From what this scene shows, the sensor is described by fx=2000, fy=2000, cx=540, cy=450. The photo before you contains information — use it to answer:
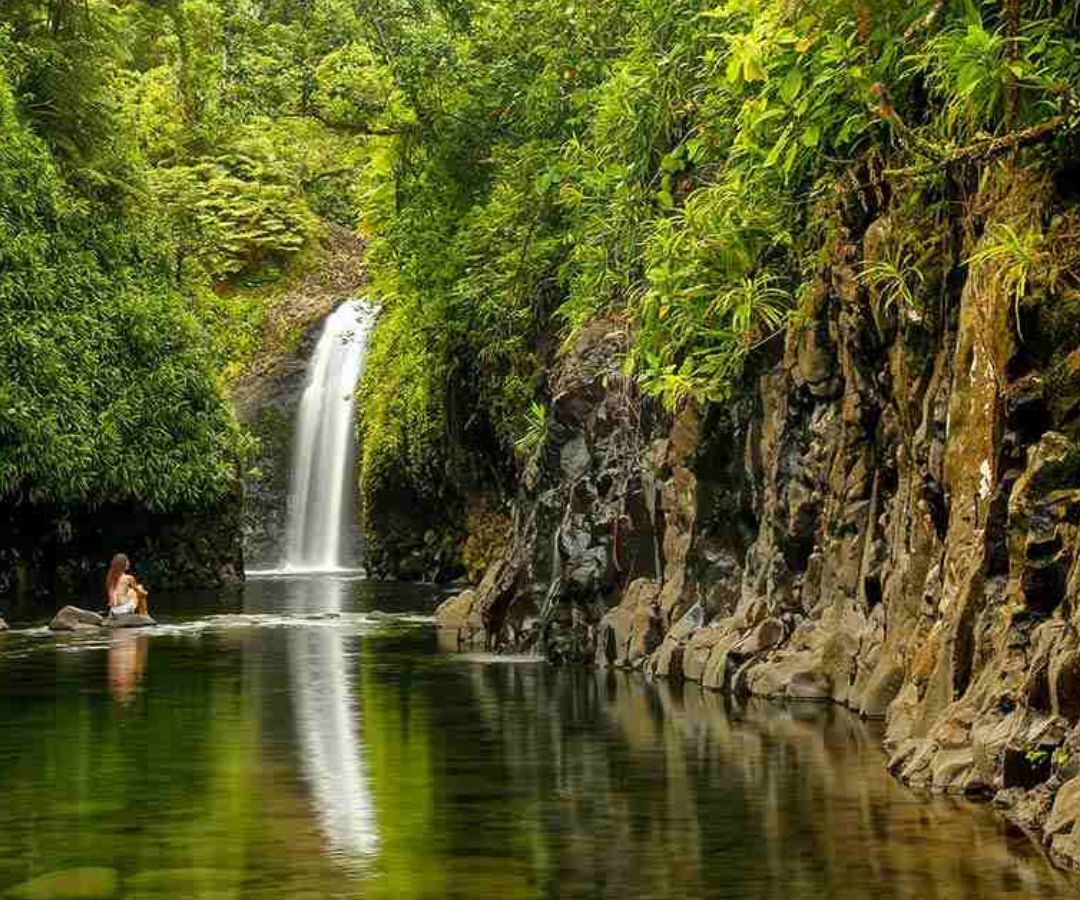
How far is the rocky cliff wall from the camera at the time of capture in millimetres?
10109

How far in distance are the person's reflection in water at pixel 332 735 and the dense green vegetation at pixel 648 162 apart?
3.64m

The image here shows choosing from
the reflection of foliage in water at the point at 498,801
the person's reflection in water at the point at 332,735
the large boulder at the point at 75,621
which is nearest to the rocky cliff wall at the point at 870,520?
the reflection of foliage in water at the point at 498,801

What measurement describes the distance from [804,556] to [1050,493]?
6344 millimetres

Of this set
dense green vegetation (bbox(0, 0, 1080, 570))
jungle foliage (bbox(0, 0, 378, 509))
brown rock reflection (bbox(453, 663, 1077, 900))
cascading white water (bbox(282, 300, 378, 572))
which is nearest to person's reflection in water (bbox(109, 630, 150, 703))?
brown rock reflection (bbox(453, 663, 1077, 900))

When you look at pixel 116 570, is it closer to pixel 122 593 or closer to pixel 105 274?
pixel 122 593

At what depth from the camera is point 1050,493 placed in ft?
33.1

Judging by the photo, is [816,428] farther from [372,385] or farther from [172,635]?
[372,385]

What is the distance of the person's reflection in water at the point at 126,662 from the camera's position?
17.8 metres

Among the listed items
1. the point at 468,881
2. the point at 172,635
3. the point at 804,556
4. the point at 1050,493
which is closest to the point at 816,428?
the point at 804,556

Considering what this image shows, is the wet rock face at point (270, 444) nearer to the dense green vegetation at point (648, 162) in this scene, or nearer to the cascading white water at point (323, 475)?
the cascading white water at point (323, 475)

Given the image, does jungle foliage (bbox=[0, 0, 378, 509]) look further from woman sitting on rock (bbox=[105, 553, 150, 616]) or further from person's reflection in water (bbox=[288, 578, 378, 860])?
person's reflection in water (bbox=[288, 578, 378, 860])

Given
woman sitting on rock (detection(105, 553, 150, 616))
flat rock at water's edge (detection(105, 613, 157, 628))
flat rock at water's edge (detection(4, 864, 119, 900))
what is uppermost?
woman sitting on rock (detection(105, 553, 150, 616))

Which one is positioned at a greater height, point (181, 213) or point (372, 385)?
point (181, 213)

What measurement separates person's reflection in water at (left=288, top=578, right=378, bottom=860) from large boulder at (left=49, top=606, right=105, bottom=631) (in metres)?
2.88
